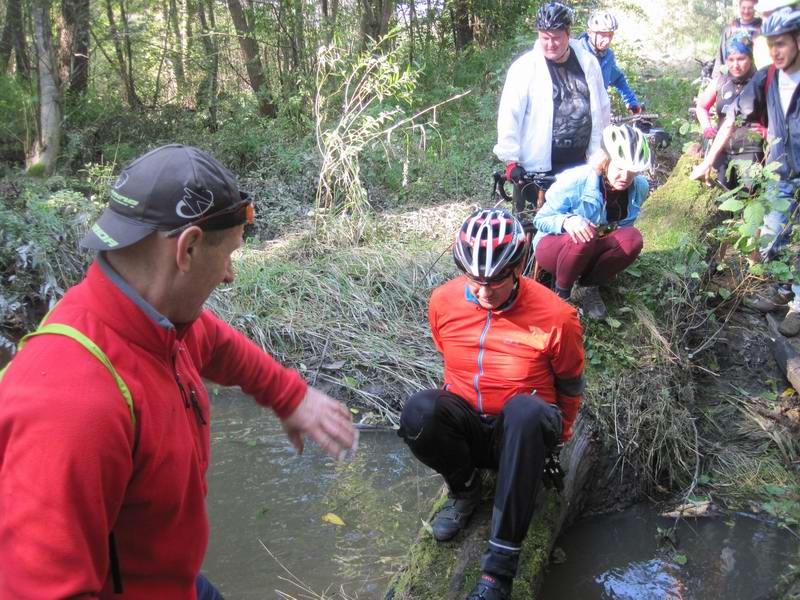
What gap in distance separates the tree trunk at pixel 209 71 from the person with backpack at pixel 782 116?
963cm

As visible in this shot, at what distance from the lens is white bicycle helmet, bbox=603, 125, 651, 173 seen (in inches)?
173

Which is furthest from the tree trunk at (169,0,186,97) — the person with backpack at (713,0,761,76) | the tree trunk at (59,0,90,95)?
the person with backpack at (713,0,761,76)

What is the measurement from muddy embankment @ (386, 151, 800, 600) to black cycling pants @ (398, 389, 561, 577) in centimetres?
23

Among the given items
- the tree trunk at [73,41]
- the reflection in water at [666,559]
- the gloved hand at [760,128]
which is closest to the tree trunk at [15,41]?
the tree trunk at [73,41]

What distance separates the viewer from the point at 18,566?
49.6 inches

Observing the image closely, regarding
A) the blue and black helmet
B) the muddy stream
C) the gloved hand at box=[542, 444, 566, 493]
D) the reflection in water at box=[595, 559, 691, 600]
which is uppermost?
the blue and black helmet

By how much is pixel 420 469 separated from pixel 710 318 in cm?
253

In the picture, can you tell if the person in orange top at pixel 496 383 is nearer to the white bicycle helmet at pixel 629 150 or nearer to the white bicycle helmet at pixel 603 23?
the white bicycle helmet at pixel 629 150

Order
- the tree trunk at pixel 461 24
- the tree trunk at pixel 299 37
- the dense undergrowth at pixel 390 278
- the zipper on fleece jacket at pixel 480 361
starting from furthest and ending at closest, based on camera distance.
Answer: the tree trunk at pixel 461 24
the tree trunk at pixel 299 37
the dense undergrowth at pixel 390 278
the zipper on fleece jacket at pixel 480 361

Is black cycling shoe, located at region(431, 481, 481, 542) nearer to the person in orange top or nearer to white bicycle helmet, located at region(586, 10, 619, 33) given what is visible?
the person in orange top

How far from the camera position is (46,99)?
10211 millimetres

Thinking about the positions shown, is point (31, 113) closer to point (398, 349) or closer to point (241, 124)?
point (241, 124)

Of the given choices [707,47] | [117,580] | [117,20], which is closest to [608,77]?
[117,580]

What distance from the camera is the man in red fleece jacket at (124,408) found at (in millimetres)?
1271
